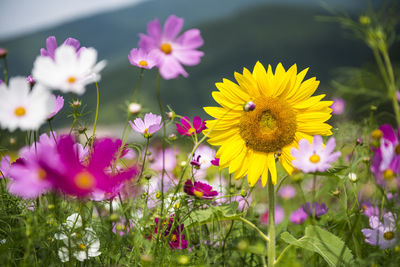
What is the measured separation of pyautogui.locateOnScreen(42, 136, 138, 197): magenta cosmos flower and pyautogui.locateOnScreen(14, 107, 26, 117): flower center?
8 centimetres

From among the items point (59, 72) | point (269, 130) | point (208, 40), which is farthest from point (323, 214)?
point (208, 40)

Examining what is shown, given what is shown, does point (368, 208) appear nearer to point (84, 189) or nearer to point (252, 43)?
point (84, 189)

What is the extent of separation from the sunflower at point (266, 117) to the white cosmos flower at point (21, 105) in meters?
0.38

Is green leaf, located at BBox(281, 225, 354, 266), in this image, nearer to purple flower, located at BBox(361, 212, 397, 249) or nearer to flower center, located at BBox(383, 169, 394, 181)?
purple flower, located at BBox(361, 212, 397, 249)

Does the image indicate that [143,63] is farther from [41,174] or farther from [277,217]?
[277,217]

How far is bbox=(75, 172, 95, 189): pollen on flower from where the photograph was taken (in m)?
0.52

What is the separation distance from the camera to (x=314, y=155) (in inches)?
26.3

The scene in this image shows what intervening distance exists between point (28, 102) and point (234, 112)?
48cm

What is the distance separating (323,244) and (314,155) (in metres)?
0.27

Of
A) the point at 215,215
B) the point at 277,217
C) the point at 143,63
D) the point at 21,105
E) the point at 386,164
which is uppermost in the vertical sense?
the point at 143,63

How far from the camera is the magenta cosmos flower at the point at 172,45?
54cm

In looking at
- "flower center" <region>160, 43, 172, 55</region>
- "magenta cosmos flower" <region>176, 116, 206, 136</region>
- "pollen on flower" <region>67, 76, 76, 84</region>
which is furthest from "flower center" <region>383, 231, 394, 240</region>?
"pollen on flower" <region>67, 76, 76, 84</region>

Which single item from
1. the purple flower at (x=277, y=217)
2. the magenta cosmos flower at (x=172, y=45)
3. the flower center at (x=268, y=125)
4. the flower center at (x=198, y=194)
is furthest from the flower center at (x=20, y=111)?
the purple flower at (x=277, y=217)

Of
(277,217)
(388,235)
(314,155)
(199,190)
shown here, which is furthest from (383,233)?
(277,217)
